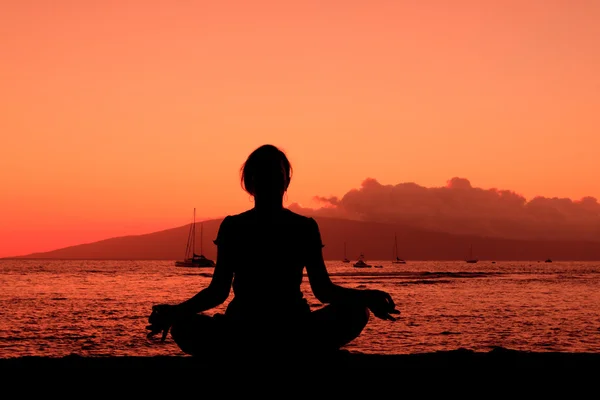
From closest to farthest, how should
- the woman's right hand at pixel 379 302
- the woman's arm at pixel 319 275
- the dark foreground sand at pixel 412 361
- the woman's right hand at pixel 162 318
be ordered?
the woman's right hand at pixel 162 318 → the woman's right hand at pixel 379 302 → the woman's arm at pixel 319 275 → the dark foreground sand at pixel 412 361

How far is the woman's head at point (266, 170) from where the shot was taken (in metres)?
4.84

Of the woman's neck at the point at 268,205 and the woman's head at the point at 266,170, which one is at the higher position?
the woman's head at the point at 266,170

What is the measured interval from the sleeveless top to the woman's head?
0.22 metres

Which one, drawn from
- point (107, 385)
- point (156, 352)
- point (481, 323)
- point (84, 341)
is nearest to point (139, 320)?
point (84, 341)

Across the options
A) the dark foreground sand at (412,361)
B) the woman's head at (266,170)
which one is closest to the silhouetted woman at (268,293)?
the woman's head at (266,170)

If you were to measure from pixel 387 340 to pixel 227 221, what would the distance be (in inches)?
920

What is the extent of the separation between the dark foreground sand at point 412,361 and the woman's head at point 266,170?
8.45 ft

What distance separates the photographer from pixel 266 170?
484cm

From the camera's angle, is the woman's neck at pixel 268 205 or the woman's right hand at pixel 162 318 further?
the woman's neck at pixel 268 205

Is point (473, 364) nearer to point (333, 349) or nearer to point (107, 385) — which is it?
point (333, 349)

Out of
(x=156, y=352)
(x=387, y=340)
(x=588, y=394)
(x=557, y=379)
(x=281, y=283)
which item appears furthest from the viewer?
(x=387, y=340)

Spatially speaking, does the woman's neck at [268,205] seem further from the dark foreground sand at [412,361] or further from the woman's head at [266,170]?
the dark foreground sand at [412,361]

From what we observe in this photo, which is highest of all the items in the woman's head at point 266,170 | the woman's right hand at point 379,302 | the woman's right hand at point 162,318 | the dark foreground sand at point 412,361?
the woman's head at point 266,170

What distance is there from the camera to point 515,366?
715cm
